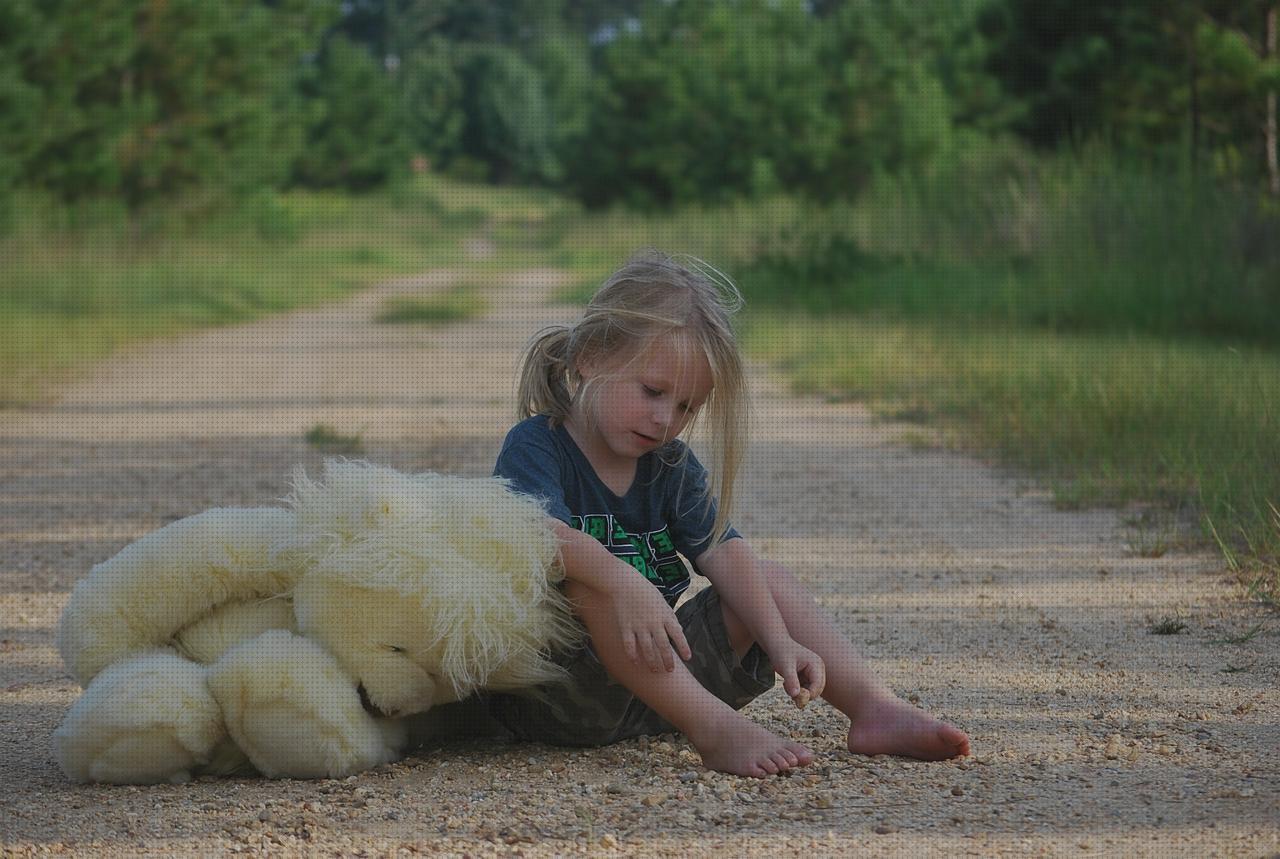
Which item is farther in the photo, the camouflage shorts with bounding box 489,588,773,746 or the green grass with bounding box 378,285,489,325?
the green grass with bounding box 378,285,489,325

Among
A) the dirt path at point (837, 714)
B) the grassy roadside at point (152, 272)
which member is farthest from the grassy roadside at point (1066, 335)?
the grassy roadside at point (152, 272)

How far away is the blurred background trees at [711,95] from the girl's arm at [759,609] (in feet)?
30.7

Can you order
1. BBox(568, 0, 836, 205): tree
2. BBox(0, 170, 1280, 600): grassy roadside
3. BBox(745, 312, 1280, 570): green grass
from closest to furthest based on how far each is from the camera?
BBox(745, 312, 1280, 570): green grass → BBox(0, 170, 1280, 600): grassy roadside → BBox(568, 0, 836, 205): tree

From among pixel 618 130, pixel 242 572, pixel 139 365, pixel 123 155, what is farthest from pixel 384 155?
pixel 242 572

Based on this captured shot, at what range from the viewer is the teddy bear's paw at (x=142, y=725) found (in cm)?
235

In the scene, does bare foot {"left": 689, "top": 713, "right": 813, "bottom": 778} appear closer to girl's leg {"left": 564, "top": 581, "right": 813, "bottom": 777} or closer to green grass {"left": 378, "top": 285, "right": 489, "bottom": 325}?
girl's leg {"left": 564, "top": 581, "right": 813, "bottom": 777}

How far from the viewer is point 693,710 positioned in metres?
2.52

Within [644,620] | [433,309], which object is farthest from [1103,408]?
[433,309]

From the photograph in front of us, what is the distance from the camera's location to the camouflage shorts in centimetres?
263

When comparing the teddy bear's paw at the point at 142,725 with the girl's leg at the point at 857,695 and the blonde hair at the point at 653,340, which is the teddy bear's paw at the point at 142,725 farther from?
the girl's leg at the point at 857,695

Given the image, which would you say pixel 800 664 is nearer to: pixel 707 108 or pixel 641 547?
pixel 641 547

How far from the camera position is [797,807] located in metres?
2.34

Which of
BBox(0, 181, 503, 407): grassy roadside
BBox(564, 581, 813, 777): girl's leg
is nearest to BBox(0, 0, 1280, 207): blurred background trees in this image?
BBox(0, 181, 503, 407): grassy roadside

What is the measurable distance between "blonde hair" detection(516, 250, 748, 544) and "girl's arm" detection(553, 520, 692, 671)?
34 cm
